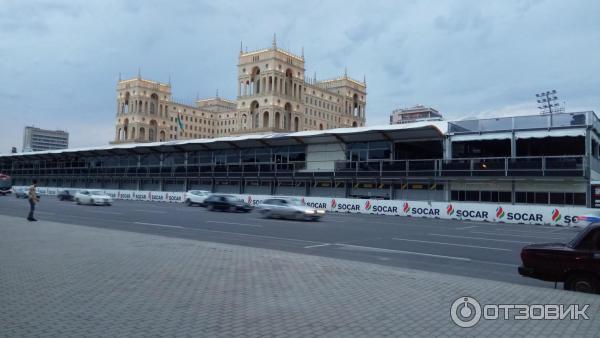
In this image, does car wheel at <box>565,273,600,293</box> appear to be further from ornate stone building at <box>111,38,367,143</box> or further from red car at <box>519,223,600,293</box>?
ornate stone building at <box>111,38,367,143</box>

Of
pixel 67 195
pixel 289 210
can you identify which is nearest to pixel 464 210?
pixel 289 210

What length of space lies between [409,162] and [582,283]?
35.5 meters

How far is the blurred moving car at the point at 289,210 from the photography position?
28083 mm

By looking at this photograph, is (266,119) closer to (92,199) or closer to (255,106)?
(255,106)

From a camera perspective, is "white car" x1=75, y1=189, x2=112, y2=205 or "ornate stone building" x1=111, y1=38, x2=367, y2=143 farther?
"ornate stone building" x1=111, y1=38, x2=367, y2=143

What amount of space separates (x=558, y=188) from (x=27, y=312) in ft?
128

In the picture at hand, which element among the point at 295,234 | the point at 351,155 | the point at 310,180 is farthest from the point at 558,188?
the point at 295,234

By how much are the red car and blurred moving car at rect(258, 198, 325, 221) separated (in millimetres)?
19377

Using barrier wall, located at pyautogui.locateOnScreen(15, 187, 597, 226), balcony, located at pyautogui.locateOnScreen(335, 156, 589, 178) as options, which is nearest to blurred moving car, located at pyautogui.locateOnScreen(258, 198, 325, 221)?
barrier wall, located at pyautogui.locateOnScreen(15, 187, 597, 226)

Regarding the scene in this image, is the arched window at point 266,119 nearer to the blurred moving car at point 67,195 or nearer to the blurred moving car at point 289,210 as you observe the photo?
the blurred moving car at point 67,195

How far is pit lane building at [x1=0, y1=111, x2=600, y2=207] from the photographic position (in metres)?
37.1

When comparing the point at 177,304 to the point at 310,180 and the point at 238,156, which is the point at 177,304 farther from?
the point at 238,156

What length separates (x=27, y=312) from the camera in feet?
21.0

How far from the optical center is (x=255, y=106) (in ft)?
367
